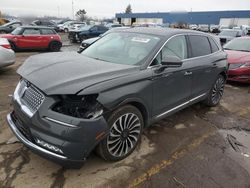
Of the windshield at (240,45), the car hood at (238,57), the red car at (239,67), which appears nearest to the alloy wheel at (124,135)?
the red car at (239,67)

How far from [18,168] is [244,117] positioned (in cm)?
453

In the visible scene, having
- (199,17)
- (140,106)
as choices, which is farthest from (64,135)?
(199,17)

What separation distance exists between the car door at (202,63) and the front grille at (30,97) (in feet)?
8.80

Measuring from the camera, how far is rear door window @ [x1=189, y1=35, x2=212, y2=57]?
14.1 ft

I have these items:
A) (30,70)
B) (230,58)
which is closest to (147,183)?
(30,70)

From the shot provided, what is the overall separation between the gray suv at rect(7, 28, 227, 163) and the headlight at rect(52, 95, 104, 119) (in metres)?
0.01

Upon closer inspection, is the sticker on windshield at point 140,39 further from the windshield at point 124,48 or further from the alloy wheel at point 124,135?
the alloy wheel at point 124,135

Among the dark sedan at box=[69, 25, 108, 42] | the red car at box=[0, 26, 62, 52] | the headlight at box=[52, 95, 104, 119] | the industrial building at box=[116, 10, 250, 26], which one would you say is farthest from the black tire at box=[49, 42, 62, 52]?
the industrial building at box=[116, 10, 250, 26]

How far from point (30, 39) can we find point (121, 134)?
11.6m

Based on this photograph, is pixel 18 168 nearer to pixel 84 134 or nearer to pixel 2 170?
pixel 2 170

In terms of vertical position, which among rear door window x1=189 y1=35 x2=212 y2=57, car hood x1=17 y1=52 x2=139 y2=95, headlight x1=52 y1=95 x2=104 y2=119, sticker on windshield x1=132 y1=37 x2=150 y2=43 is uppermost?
sticker on windshield x1=132 y1=37 x2=150 y2=43

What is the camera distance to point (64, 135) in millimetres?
2398

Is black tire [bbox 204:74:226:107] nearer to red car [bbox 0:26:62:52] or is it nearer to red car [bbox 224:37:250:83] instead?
red car [bbox 224:37:250:83]

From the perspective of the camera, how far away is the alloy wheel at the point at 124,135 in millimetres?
2920
